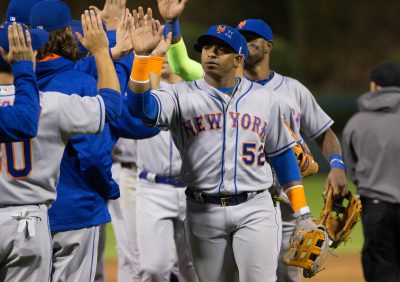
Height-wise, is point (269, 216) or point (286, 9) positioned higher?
point (269, 216)

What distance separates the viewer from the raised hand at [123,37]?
4785 millimetres

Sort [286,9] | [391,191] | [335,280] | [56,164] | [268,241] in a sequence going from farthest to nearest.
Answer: [286,9]
[335,280]
[391,191]
[268,241]
[56,164]

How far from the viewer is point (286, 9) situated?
74.4 feet

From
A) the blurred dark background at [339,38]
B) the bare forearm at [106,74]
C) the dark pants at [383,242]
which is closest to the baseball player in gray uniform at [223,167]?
the bare forearm at [106,74]

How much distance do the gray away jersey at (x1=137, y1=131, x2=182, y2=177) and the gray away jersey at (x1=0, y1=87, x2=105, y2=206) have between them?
8.48ft

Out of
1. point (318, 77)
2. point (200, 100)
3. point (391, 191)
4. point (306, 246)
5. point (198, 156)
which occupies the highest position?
point (200, 100)

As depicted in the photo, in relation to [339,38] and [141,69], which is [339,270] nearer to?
[141,69]

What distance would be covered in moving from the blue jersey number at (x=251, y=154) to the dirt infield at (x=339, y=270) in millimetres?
3544

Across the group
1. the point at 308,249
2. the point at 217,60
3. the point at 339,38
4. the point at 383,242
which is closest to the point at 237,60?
the point at 217,60

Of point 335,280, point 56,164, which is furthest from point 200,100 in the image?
point 335,280

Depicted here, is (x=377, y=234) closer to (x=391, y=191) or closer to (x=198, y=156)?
(x=391, y=191)

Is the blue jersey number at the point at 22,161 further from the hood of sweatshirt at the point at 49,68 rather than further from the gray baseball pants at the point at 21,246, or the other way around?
the hood of sweatshirt at the point at 49,68

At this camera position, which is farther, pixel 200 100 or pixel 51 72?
pixel 200 100

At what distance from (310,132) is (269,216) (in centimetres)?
150
